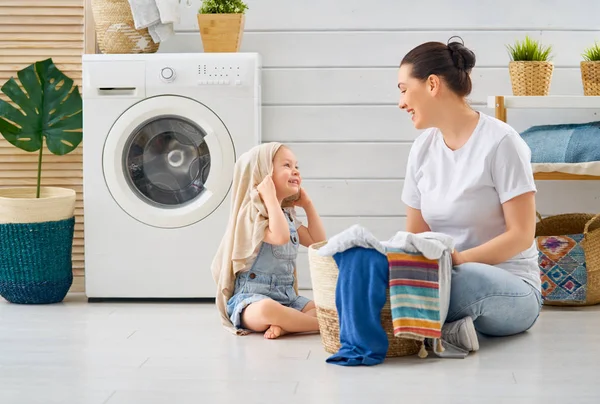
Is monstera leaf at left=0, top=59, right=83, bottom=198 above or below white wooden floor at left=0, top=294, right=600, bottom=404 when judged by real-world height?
above

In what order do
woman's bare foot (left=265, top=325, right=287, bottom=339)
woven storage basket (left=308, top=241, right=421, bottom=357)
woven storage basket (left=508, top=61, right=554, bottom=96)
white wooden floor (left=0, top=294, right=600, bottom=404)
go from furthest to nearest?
woven storage basket (left=508, top=61, right=554, bottom=96) < woman's bare foot (left=265, top=325, right=287, bottom=339) < woven storage basket (left=308, top=241, right=421, bottom=357) < white wooden floor (left=0, top=294, right=600, bottom=404)

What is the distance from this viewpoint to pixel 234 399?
1896mm

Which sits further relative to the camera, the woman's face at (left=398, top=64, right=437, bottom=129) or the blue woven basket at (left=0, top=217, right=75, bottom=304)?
the blue woven basket at (left=0, top=217, right=75, bottom=304)

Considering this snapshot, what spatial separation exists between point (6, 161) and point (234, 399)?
1939 millimetres

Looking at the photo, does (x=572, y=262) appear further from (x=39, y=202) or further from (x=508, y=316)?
(x=39, y=202)

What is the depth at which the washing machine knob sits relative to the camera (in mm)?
3014

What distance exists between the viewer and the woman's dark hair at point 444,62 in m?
2.37

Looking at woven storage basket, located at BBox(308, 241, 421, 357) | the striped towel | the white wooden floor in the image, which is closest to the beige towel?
the white wooden floor

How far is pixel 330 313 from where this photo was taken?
7.43ft

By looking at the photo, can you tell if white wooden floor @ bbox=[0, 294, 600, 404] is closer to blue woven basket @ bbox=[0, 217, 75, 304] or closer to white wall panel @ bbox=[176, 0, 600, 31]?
blue woven basket @ bbox=[0, 217, 75, 304]

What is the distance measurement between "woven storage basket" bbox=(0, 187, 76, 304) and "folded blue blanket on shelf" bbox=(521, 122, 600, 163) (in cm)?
166

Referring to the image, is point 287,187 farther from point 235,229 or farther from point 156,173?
point 156,173

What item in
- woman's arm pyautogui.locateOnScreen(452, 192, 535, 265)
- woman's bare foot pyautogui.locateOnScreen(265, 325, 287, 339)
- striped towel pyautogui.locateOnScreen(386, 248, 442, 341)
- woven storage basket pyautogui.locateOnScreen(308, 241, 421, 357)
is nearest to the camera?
striped towel pyautogui.locateOnScreen(386, 248, 442, 341)

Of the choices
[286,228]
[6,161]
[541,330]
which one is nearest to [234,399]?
[286,228]
